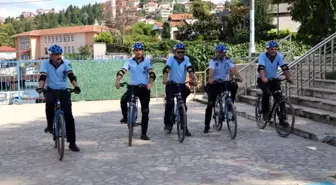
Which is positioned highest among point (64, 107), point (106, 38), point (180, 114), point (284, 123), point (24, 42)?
point (24, 42)

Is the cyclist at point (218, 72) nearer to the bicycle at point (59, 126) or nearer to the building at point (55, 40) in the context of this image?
the bicycle at point (59, 126)

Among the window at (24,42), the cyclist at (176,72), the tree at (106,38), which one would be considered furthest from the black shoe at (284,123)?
the window at (24,42)

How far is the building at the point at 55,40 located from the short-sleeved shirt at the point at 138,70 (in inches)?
3250

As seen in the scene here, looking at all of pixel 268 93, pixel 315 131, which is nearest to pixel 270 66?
pixel 268 93

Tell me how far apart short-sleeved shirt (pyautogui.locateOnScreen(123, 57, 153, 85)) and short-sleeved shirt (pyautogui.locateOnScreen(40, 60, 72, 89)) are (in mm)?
1216

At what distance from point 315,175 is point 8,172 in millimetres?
4224

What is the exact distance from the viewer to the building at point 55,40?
94.1 meters

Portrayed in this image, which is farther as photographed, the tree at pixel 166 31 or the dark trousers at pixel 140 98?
the tree at pixel 166 31

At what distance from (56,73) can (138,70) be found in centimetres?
155

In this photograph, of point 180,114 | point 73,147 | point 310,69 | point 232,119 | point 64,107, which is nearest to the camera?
point 64,107

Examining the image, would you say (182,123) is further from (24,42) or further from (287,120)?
(24,42)

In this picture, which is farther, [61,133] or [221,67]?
[221,67]

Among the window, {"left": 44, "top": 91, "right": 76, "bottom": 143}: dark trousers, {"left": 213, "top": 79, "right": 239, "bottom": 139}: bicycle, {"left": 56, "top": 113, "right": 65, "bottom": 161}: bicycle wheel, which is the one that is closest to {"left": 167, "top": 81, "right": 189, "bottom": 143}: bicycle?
{"left": 213, "top": 79, "right": 239, "bottom": 139}: bicycle

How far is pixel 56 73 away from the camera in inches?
287
